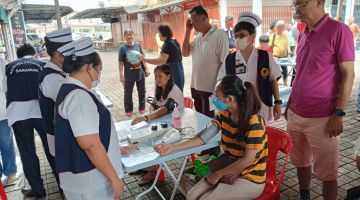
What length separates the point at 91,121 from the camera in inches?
55.4

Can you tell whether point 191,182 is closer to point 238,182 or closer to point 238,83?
point 238,182

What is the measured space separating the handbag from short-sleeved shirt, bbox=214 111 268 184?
1.5 inches

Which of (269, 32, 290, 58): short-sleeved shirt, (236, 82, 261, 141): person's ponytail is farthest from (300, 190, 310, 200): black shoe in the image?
(269, 32, 290, 58): short-sleeved shirt

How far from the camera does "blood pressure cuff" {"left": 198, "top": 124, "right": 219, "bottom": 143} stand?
209cm

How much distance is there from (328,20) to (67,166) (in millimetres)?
1871

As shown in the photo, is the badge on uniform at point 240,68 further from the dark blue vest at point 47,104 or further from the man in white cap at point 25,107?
the man in white cap at point 25,107

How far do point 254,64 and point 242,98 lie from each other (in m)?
0.76

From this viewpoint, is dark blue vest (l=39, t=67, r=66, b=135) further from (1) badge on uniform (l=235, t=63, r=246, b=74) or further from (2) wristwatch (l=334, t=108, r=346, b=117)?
(2) wristwatch (l=334, t=108, r=346, b=117)

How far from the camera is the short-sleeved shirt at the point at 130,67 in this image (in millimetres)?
5123

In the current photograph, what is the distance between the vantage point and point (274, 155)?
2160 mm

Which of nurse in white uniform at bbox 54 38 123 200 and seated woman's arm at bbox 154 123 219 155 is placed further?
seated woman's arm at bbox 154 123 219 155

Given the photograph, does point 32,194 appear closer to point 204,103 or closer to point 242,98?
point 204,103

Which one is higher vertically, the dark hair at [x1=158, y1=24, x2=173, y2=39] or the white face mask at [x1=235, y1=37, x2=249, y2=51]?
the dark hair at [x1=158, y1=24, x2=173, y2=39]

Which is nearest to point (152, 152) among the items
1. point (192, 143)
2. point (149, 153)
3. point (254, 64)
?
point (149, 153)
